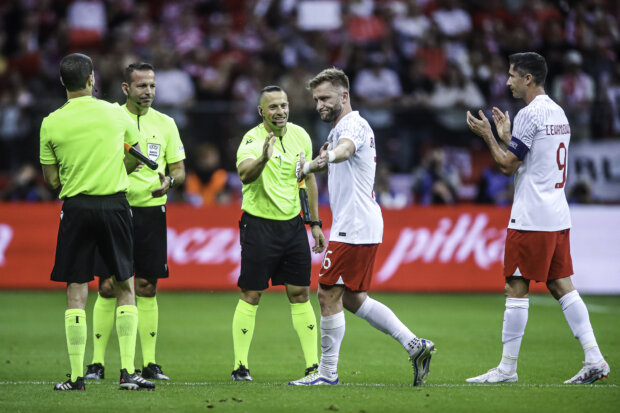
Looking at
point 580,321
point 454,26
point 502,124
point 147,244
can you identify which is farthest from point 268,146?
point 454,26

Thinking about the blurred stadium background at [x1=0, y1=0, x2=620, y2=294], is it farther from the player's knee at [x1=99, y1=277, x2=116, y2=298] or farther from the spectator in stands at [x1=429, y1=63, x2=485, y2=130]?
the player's knee at [x1=99, y1=277, x2=116, y2=298]

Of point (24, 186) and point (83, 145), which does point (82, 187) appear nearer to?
point (83, 145)

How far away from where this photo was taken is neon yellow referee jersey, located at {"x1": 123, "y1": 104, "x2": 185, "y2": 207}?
8.48 m

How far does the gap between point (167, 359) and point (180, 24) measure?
13387mm

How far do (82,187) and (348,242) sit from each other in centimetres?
222

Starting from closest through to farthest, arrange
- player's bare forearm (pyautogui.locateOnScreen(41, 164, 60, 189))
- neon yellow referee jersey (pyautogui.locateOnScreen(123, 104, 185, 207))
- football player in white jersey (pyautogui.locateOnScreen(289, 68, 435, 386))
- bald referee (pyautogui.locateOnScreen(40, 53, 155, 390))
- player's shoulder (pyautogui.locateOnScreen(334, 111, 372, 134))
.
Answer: bald referee (pyautogui.locateOnScreen(40, 53, 155, 390)) → player's bare forearm (pyautogui.locateOnScreen(41, 164, 60, 189)) → player's shoulder (pyautogui.locateOnScreen(334, 111, 372, 134)) → football player in white jersey (pyautogui.locateOnScreen(289, 68, 435, 386)) → neon yellow referee jersey (pyautogui.locateOnScreen(123, 104, 185, 207))

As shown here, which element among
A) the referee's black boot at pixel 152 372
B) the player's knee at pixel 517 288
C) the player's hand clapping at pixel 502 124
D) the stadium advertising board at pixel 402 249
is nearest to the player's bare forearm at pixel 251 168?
the referee's black boot at pixel 152 372

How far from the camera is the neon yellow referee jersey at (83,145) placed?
23.3 ft

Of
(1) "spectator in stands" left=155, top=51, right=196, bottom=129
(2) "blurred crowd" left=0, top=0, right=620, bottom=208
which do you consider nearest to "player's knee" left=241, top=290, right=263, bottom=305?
(2) "blurred crowd" left=0, top=0, right=620, bottom=208

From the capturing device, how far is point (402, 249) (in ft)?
52.2

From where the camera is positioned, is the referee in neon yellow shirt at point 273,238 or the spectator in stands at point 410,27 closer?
the referee in neon yellow shirt at point 273,238

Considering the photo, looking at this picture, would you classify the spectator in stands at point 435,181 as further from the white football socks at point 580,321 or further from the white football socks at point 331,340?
the white football socks at point 331,340

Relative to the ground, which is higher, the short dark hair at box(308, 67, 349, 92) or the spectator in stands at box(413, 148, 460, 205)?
the short dark hair at box(308, 67, 349, 92)

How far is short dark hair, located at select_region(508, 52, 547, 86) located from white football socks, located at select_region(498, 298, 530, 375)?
1964 millimetres
